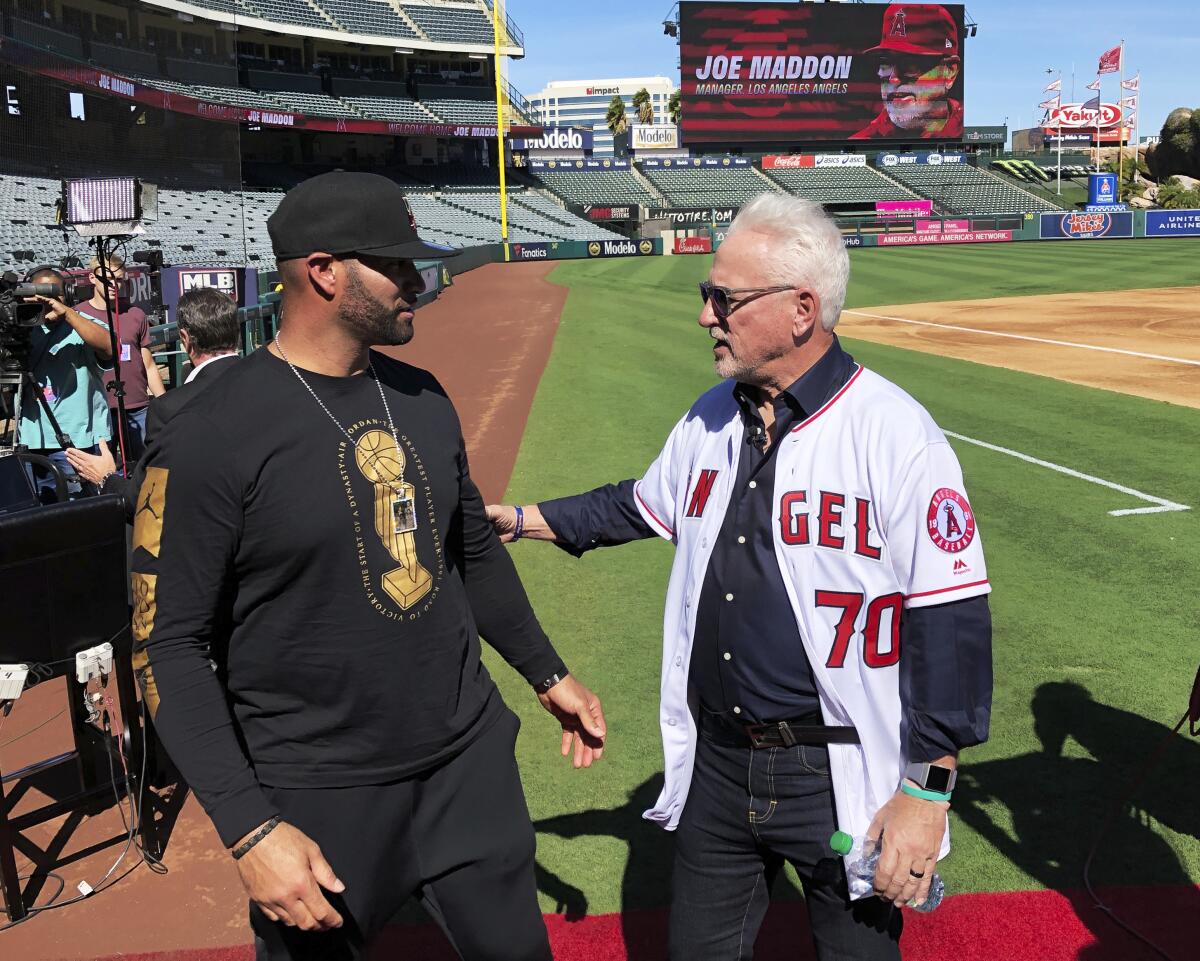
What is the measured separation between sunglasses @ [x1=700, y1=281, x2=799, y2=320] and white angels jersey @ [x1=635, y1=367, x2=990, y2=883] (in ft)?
0.98

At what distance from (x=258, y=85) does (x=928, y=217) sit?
3800cm

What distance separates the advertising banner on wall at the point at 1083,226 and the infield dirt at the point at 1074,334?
2961 centimetres

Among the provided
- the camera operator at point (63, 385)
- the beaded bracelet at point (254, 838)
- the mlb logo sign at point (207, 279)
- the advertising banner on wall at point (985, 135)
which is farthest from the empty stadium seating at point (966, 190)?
the beaded bracelet at point (254, 838)

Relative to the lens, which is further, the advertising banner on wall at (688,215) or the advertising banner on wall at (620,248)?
the advertising banner on wall at (688,215)

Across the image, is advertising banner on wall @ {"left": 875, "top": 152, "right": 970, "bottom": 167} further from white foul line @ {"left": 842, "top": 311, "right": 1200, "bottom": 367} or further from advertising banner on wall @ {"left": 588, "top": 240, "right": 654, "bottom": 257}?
white foul line @ {"left": 842, "top": 311, "right": 1200, "bottom": 367}

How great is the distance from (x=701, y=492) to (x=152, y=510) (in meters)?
1.31

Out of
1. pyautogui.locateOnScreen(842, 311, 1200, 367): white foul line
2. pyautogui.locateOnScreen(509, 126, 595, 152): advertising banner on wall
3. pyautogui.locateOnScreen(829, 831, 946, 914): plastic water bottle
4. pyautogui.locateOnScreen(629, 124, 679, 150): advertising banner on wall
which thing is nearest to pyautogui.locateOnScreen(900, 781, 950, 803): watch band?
pyautogui.locateOnScreen(829, 831, 946, 914): plastic water bottle

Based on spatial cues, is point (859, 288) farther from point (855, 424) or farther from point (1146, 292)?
point (855, 424)

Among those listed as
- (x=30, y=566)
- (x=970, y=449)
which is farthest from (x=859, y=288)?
(x=30, y=566)

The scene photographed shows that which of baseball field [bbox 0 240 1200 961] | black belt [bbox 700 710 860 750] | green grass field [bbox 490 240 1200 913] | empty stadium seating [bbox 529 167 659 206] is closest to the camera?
black belt [bbox 700 710 860 750]

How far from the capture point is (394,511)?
2436mm

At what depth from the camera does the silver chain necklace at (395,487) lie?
2.38m

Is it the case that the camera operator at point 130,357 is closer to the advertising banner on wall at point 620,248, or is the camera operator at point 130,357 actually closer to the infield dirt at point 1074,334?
the infield dirt at point 1074,334

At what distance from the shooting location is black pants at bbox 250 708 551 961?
2.35m
